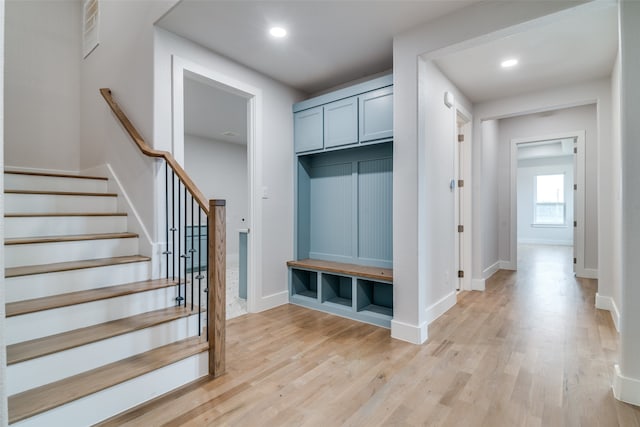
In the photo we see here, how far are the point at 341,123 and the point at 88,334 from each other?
9.15ft

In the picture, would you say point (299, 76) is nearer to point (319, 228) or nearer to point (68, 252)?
point (319, 228)

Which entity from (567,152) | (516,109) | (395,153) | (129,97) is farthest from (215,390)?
(567,152)

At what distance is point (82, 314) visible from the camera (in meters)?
1.93

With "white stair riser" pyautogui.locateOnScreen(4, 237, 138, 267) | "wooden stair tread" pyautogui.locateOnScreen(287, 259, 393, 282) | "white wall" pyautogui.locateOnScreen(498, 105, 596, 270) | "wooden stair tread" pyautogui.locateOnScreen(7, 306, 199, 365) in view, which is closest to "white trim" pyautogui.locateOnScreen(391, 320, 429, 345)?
"wooden stair tread" pyautogui.locateOnScreen(287, 259, 393, 282)

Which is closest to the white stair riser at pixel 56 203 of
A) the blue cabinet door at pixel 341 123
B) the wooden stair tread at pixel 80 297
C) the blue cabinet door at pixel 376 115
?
the wooden stair tread at pixel 80 297

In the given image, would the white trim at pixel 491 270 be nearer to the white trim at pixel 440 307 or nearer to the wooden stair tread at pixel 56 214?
the white trim at pixel 440 307

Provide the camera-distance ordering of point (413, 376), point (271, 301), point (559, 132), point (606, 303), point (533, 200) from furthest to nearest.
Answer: point (533, 200)
point (559, 132)
point (271, 301)
point (606, 303)
point (413, 376)

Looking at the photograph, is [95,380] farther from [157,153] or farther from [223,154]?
[223,154]

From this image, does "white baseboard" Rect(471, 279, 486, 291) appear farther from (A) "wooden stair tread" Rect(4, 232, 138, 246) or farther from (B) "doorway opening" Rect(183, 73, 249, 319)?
(A) "wooden stair tread" Rect(4, 232, 138, 246)

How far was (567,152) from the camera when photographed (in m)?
8.75

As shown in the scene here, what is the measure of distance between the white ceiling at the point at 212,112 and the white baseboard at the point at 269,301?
8.37ft

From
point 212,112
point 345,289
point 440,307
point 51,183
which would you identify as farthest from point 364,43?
point 51,183

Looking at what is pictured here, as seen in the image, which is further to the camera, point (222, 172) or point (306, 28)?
point (222, 172)

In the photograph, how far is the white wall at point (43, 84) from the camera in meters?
3.61
